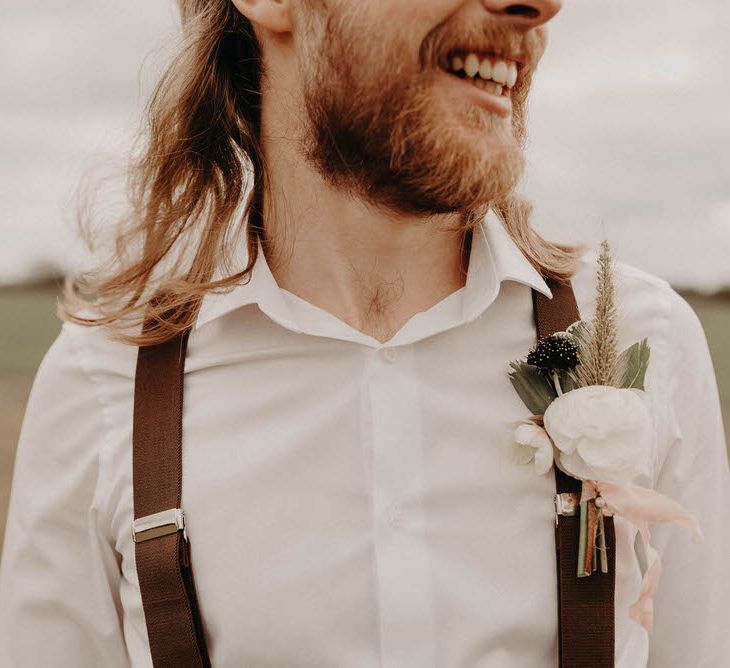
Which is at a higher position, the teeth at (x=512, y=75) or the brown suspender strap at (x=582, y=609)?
the teeth at (x=512, y=75)

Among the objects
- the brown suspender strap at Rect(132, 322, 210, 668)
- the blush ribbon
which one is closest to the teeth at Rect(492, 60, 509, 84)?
the blush ribbon

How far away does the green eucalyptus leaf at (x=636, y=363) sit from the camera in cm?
203

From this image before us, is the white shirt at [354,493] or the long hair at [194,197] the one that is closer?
the white shirt at [354,493]

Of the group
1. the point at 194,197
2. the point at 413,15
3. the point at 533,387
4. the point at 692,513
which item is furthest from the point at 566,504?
the point at 194,197

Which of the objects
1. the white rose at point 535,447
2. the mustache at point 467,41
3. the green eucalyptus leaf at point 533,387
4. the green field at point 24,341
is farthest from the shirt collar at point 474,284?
the green field at point 24,341

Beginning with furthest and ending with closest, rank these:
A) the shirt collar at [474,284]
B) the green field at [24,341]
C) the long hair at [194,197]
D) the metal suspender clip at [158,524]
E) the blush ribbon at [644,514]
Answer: the green field at [24,341] → the long hair at [194,197] → the shirt collar at [474,284] → the metal suspender clip at [158,524] → the blush ribbon at [644,514]

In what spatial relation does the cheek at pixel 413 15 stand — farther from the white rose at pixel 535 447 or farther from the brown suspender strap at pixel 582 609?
the brown suspender strap at pixel 582 609

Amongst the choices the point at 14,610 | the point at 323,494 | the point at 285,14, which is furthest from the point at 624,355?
the point at 14,610

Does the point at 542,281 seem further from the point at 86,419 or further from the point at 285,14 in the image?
the point at 86,419

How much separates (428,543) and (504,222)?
0.86 meters

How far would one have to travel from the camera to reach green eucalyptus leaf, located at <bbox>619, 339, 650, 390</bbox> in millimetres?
2025

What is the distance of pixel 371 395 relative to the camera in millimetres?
2043

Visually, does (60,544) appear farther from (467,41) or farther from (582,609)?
(467,41)

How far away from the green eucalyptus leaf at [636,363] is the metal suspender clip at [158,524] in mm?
954
